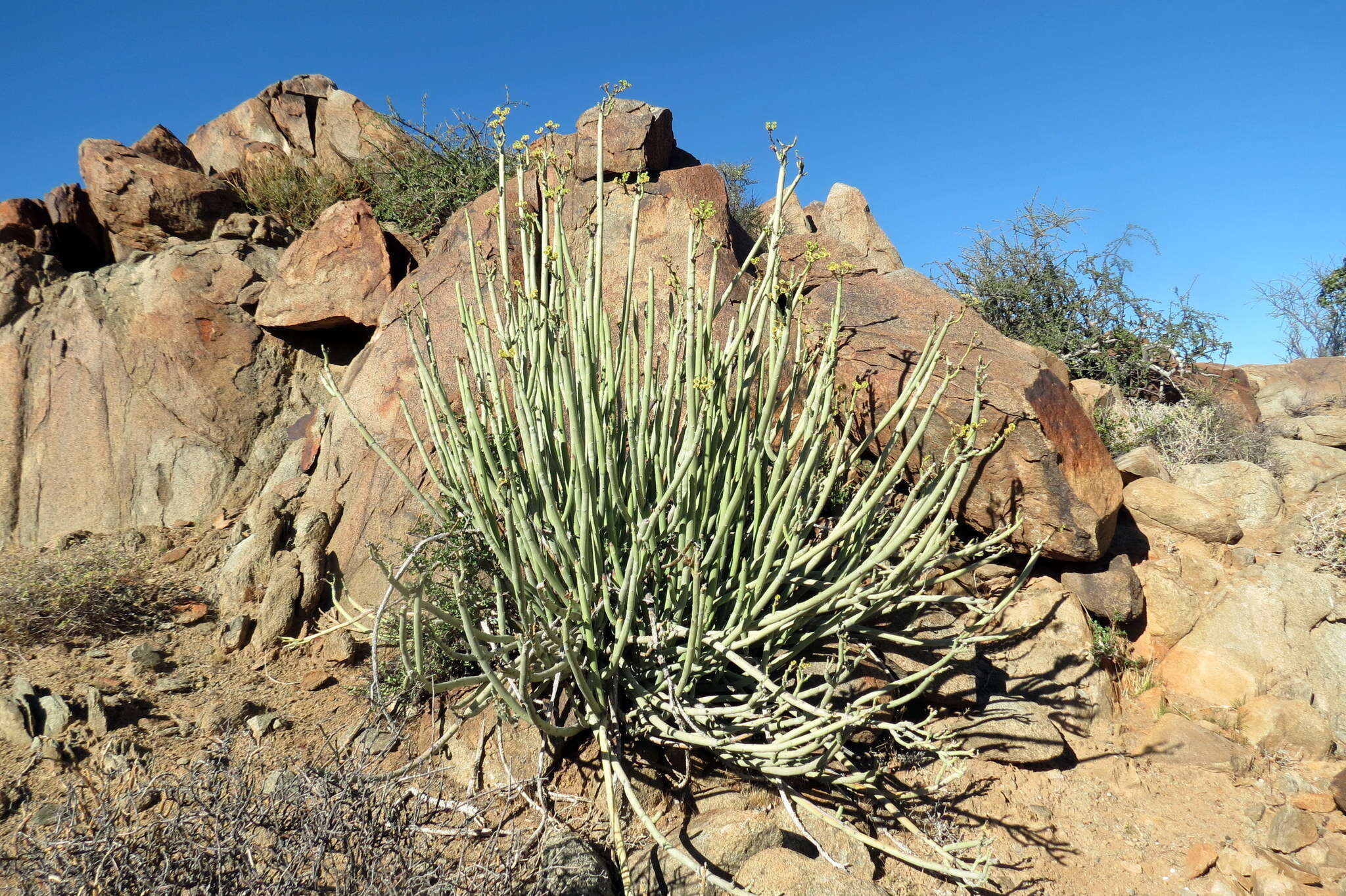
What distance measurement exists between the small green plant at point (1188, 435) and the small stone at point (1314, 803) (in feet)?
9.54

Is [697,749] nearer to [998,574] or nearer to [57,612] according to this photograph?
[998,574]

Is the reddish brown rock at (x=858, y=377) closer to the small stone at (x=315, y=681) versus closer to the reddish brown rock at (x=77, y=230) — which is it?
the small stone at (x=315, y=681)

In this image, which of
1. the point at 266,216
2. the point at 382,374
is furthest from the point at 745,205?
the point at 382,374

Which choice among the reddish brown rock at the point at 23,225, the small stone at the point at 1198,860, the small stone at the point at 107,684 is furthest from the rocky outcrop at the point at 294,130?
the small stone at the point at 1198,860

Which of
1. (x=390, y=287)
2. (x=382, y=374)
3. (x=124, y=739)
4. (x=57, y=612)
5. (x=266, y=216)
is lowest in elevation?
(x=124, y=739)

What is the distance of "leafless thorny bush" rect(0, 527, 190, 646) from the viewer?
373 cm

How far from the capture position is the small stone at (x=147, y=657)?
11.7 feet

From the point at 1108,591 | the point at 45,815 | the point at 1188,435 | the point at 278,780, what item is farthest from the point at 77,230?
the point at 1188,435

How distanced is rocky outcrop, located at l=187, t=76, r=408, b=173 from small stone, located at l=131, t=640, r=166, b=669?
4.54 meters

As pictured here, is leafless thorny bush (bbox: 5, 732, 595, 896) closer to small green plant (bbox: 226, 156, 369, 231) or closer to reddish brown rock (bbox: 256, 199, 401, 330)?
reddish brown rock (bbox: 256, 199, 401, 330)

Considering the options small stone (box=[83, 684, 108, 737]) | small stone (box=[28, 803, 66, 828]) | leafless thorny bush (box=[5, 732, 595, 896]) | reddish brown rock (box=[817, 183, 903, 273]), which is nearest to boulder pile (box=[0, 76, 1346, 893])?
small stone (box=[83, 684, 108, 737])

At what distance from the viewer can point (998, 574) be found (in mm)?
4305

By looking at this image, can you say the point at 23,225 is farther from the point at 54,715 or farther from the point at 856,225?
the point at 856,225

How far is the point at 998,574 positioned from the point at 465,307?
288cm
